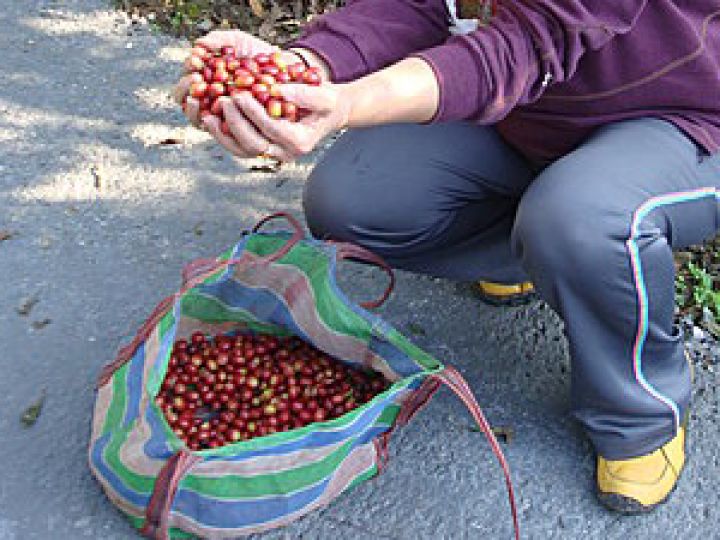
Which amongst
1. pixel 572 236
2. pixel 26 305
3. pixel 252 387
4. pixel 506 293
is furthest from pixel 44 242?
pixel 572 236

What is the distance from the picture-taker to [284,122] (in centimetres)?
138

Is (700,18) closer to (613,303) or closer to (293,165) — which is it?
(613,303)

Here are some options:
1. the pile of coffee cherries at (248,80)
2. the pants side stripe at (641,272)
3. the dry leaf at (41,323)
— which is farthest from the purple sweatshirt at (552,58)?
the dry leaf at (41,323)

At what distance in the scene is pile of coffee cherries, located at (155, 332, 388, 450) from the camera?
185 cm

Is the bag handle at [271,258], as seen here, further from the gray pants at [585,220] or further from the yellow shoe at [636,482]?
the yellow shoe at [636,482]

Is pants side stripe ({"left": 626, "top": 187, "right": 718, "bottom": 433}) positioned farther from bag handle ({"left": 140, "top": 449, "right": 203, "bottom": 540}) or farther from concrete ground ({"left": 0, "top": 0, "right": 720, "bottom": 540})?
bag handle ({"left": 140, "top": 449, "right": 203, "bottom": 540})

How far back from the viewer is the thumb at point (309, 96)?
1.37m

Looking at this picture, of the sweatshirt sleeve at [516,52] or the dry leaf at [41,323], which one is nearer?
the sweatshirt sleeve at [516,52]

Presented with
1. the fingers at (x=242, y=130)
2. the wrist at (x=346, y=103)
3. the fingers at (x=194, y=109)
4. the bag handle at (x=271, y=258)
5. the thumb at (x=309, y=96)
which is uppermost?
the thumb at (x=309, y=96)

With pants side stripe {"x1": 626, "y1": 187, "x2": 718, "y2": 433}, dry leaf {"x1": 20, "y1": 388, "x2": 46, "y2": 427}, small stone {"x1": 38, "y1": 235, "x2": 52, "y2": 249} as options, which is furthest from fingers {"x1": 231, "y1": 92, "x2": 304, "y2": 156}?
small stone {"x1": 38, "y1": 235, "x2": 52, "y2": 249}

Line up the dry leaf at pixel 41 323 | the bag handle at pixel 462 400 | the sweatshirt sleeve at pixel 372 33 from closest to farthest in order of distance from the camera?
the bag handle at pixel 462 400, the sweatshirt sleeve at pixel 372 33, the dry leaf at pixel 41 323

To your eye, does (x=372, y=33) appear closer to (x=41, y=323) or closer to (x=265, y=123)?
(x=265, y=123)

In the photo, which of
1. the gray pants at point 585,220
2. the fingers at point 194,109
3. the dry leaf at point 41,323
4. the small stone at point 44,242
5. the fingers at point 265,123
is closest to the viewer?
the fingers at point 265,123

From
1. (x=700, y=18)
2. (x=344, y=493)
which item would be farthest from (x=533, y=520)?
(x=700, y=18)
